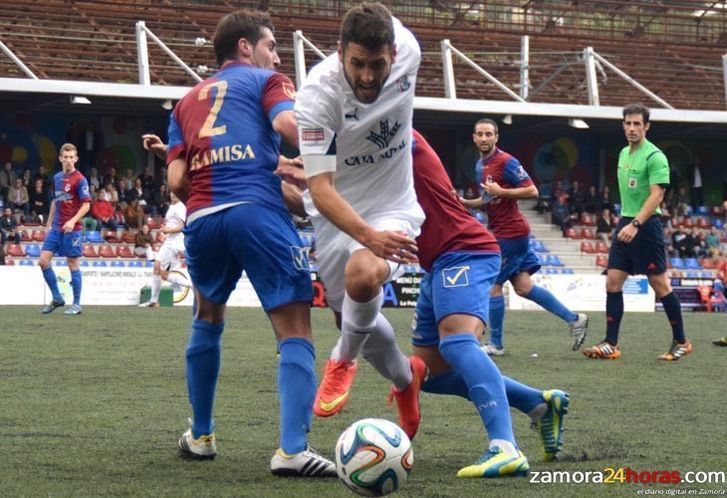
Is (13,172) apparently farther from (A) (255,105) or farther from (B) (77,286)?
(A) (255,105)

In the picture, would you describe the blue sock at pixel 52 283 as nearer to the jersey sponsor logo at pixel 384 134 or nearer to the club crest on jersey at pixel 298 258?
the club crest on jersey at pixel 298 258

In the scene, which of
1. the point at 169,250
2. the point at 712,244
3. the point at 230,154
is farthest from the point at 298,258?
the point at 712,244

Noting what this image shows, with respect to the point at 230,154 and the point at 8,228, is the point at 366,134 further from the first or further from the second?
the point at 8,228

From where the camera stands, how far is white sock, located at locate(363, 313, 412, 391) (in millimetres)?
5383

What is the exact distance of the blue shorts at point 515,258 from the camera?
11.7m

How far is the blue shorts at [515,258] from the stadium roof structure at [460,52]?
14089 mm

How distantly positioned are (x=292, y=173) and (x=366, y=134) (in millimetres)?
400

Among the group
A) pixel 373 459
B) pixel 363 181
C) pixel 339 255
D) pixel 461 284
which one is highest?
pixel 363 181

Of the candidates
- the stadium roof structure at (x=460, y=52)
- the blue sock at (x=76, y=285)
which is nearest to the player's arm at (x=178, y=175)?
the blue sock at (x=76, y=285)

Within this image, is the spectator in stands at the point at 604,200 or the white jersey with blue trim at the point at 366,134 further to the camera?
the spectator in stands at the point at 604,200

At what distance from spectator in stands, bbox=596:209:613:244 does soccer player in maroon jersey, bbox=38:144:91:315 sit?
17931mm

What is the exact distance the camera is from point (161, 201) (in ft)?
97.5

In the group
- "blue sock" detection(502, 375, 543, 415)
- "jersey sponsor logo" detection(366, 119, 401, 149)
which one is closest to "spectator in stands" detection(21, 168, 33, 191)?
"blue sock" detection(502, 375, 543, 415)

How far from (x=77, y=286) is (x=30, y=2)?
13.6 m
